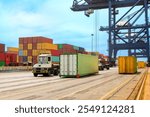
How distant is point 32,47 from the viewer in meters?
81.2

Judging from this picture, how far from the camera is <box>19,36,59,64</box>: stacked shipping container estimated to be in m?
78.8

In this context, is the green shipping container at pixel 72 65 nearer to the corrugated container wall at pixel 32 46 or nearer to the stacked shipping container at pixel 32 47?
the stacked shipping container at pixel 32 47

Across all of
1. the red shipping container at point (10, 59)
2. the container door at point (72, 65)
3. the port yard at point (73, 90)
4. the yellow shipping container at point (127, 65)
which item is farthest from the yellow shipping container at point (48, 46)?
the port yard at point (73, 90)

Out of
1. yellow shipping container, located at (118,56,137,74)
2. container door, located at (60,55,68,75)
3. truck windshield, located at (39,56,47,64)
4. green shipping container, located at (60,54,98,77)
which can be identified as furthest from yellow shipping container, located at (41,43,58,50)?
container door, located at (60,55,68,75)

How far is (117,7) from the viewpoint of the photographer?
85750 millimetres

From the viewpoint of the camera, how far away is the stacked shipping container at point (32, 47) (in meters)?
78.8

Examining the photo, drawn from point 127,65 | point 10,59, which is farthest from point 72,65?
point 10,59

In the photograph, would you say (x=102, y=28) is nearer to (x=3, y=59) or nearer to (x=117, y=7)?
(x=117, y=7)

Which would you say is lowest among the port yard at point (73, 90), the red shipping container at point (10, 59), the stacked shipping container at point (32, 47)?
the port yard at point (73, 90)

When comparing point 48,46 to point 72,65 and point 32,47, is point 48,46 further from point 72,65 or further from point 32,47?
point 72,65

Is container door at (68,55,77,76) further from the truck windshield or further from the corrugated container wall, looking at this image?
the corrugated container wall

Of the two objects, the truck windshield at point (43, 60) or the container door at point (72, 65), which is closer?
the container door at point (72, 65)

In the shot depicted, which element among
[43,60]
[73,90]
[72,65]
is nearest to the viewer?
[73,90]

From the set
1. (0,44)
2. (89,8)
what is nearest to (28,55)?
(0,44)
